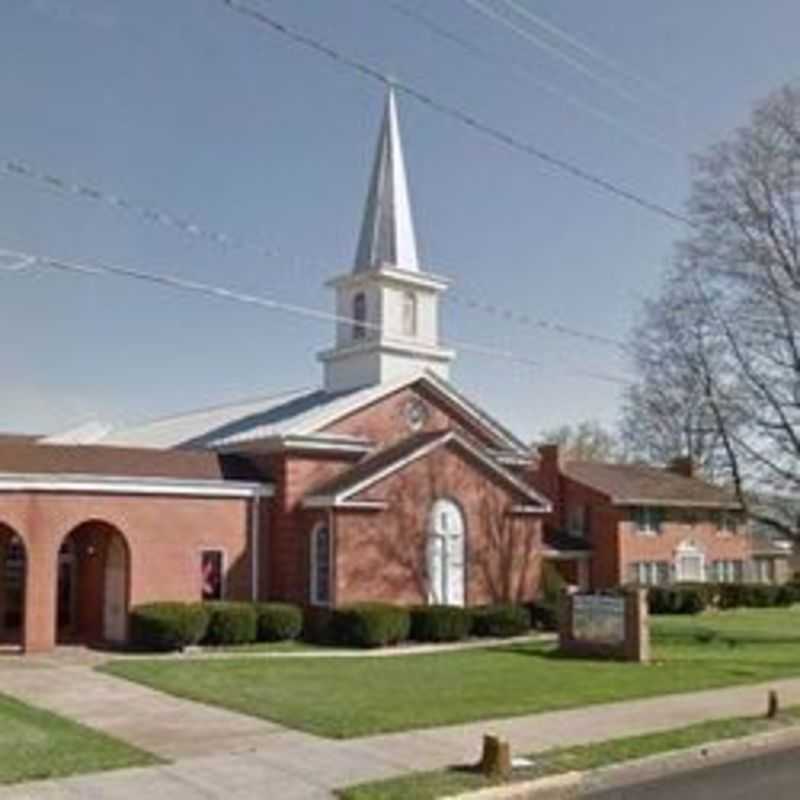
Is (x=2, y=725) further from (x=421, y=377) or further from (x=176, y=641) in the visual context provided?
(x=421, y=377)

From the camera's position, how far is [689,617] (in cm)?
4706

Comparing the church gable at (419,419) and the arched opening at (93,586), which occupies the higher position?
the church gable at (419,419)

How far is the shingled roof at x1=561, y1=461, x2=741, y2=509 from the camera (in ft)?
181

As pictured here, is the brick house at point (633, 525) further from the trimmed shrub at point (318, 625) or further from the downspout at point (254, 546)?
the trimmed shrub at point (318, 625)

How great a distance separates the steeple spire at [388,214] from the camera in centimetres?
4062

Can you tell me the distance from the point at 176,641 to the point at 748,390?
55.7 ft

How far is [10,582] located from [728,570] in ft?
128

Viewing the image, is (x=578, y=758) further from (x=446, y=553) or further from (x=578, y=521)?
(x=578, y=521)

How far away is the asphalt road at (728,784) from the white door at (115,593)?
18.8 meters

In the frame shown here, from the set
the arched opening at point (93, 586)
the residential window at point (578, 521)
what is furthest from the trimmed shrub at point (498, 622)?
the residential window at point (578, 521)

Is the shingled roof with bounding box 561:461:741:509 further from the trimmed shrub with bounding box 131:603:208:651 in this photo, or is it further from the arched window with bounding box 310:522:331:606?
the trimmed shrub with bounding box 131:603:208:651

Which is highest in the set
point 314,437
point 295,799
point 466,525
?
point 314,437

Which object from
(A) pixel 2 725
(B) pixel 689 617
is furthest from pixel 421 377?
(A) pixel 2 725

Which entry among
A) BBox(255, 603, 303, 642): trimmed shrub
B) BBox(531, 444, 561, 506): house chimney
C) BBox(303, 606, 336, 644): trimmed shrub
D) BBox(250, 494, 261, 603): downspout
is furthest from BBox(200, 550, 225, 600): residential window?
BBox(531, 444, 561, 506): house chimney
